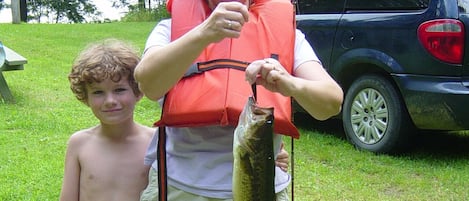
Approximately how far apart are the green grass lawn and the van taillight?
1.01m

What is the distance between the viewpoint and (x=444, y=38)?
5742 mm

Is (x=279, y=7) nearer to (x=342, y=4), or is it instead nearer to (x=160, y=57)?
(x=160, y=57)

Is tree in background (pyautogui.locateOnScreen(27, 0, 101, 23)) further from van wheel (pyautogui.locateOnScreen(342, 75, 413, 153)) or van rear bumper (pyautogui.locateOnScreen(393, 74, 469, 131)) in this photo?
van rear bumper (pyautogui.locateOnScreen(393, 74, 469, 131))

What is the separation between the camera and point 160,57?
2146 millimetres

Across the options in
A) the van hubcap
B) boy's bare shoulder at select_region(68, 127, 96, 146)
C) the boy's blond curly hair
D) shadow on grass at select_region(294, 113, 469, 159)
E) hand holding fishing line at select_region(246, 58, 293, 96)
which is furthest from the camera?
shadow on grass at select_region(294, 113, 469, 159)

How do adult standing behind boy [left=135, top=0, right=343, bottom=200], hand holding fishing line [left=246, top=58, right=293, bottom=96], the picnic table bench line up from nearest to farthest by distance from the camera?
hand holding fishing line [left=246, top=58, right=293, bottom=96]
adult standing behind boy [left=135, top=0, right=343, bottom=200]
the picnic table bench

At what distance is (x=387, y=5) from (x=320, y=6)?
99 centimetres

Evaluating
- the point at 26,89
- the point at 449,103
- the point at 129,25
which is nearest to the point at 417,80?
the point at 449,103

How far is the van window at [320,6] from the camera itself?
695 centimetres

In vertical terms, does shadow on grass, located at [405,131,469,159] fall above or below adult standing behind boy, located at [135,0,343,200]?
below

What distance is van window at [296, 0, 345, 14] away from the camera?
6953 mm

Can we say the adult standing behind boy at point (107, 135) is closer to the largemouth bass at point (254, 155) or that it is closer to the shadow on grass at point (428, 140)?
the largemouth bass at point (254, 155)

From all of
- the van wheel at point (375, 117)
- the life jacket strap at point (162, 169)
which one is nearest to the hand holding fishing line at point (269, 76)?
the life jacket strap at point (162, 169)

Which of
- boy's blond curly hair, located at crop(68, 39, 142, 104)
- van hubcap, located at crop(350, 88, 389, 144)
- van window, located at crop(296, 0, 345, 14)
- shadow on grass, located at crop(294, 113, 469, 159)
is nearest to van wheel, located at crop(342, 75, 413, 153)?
van hubcap, located at crop(350, 88, 389, 144)
